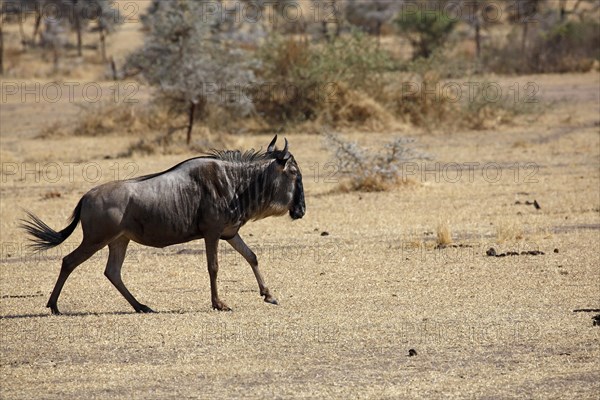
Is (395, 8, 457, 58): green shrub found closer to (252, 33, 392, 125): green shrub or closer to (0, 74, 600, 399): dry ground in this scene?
(252, 33, 392, 125): green shrub

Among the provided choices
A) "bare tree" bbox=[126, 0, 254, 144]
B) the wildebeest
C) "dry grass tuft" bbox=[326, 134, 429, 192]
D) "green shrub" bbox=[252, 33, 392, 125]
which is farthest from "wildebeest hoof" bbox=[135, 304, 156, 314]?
"green shrub" bbox=[252, 33, 392, 125]

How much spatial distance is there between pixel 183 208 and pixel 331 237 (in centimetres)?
435

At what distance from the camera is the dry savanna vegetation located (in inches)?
302

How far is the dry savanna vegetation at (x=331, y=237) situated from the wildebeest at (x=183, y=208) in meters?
0.51

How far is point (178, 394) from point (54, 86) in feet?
109

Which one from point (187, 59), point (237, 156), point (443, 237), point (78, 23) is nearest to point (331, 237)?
point (443, 237)

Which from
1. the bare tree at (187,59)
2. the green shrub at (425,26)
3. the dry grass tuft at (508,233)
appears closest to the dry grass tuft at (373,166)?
the dry grass tuft at (508,233)

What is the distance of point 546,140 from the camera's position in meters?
23.9

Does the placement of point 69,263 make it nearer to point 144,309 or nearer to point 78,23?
point 144,309

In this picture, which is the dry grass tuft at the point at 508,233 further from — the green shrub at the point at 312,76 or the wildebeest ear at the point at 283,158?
the green shrub at the point at 312,76

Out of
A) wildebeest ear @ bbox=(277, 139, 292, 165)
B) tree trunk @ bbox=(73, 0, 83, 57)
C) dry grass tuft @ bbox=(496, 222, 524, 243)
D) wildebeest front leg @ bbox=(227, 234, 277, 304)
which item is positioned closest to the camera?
wildebeest front leg @ bbox=(227, 234, 277, 304)

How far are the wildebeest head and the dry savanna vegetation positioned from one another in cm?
86

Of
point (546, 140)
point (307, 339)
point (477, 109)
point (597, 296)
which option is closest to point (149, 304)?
point (307, 339)

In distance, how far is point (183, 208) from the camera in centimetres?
986
